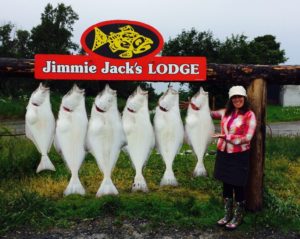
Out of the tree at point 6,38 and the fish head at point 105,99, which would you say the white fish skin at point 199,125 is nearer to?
the fish head at point 105,99

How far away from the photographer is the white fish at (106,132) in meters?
5.03

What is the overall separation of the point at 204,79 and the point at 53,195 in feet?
8.84

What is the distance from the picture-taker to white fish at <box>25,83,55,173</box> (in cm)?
500

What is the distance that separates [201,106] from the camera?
5301mm

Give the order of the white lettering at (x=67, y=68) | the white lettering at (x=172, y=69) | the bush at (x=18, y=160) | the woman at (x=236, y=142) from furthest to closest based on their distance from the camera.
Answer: the bush at (x=18, y=160) < the white lettering at (x=172, y=69) < the white lettering at (x=67, y=68) < the woman at (x=236, y=142)

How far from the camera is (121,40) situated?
5148 mm

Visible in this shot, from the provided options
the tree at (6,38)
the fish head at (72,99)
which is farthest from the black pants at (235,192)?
the tree at (6,38)

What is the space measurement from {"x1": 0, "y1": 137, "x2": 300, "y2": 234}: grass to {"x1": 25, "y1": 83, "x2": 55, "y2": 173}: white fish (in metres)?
0.79

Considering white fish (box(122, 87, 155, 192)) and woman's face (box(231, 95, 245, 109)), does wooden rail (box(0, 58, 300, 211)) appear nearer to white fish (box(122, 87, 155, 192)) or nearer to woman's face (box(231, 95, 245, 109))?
woman's face (box(231, 95, 245, 109))

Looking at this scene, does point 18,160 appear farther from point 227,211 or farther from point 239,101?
point 239,101

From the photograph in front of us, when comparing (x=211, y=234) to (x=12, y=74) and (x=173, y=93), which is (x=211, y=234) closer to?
(x=173, y=93)

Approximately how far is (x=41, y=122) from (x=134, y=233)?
5.14 ft

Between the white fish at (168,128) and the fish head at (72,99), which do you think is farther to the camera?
the white fish at (168,128)

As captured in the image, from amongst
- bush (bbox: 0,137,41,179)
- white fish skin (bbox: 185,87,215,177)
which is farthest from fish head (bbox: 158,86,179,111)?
bush (bbox: 0,137,41,179)
